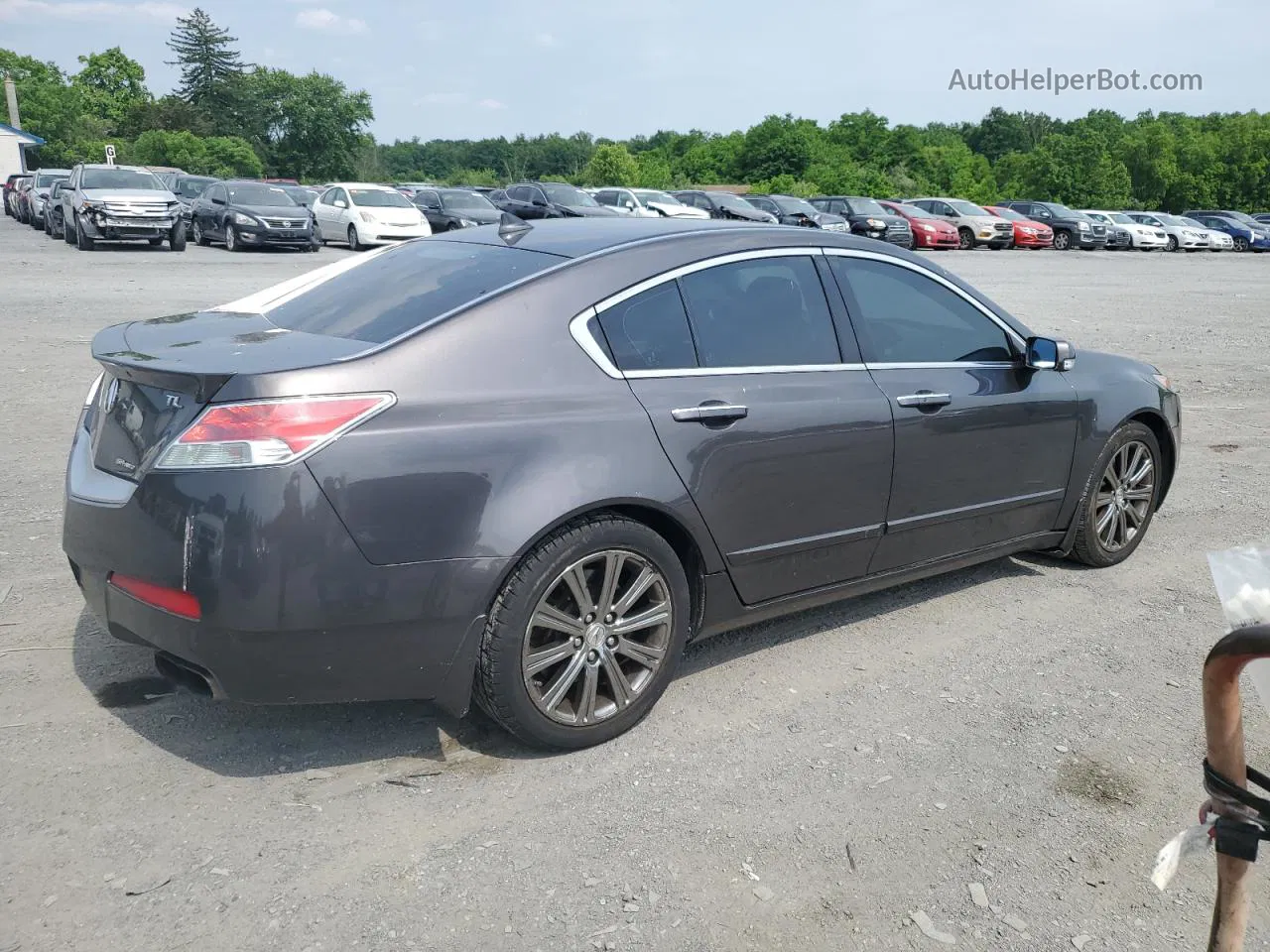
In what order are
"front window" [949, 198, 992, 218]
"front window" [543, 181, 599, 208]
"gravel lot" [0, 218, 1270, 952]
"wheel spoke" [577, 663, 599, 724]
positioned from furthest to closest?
1. "front window" [949, 198, 992, 218]
2. "front window" [543, 181, 599, 208]
3. "wheel spoke" [577, 663, 599, 724]
4. "gravel lot" [0, 218, 1270, 952]

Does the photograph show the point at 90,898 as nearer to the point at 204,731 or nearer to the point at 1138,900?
the point at 204,731

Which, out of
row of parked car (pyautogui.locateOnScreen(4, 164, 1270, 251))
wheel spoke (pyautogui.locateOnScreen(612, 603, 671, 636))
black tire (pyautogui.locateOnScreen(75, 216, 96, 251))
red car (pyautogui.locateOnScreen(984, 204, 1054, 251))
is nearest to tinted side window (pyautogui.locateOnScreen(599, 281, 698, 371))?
wheel spoke (pyautogui.locateOnScreen(612, 603, 671, 636))

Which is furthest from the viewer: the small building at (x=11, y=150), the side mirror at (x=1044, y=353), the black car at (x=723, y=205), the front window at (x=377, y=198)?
the small building at (x=11, y=150)

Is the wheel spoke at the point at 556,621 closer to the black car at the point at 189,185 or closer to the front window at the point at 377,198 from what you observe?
the front window at the point at 377,198

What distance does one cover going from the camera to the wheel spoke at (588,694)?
12.1 ft

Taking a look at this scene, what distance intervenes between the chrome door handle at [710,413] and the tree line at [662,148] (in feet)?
192

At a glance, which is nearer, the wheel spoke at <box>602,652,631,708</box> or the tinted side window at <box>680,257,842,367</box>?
the wheel spoke at <box>602,652,631,708</box>

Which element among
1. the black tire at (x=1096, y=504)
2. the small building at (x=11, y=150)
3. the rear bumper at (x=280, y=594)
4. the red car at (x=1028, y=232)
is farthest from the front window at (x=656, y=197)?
the small building at (x=11, y=150)

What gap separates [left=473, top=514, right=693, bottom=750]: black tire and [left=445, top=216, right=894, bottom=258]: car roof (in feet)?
3.34

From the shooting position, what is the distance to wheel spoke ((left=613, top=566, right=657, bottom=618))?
12.3ft

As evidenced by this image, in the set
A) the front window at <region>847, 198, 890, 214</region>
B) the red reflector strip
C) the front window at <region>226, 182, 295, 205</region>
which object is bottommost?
the red reflector strip

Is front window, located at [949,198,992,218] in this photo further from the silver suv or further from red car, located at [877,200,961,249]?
the silver suv

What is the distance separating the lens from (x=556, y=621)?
361 centimetres

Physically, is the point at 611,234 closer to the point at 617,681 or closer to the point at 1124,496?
the point at 617,681
